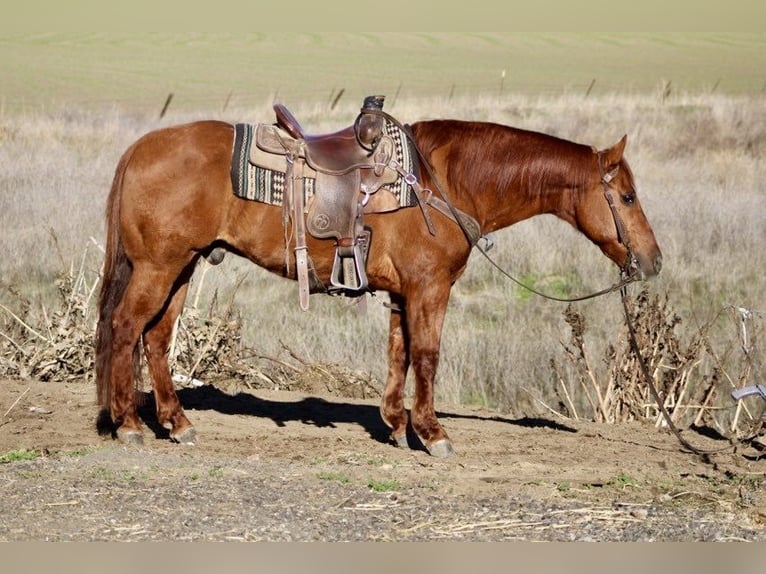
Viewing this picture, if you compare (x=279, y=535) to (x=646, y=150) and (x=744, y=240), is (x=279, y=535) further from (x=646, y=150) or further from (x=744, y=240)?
(x=646, y=150)

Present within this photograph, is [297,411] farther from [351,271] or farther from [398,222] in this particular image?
[398,222]

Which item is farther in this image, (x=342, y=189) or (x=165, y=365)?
(x=165, y=365)

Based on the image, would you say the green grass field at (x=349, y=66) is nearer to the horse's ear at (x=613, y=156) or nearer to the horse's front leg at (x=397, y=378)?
the horse's front leg at (x=397, y=378)

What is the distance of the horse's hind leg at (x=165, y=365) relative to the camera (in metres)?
8.55

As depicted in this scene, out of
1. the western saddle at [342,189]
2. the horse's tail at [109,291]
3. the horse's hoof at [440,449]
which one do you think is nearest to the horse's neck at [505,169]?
the western saddle at [342,189]

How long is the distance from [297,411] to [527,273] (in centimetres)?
594

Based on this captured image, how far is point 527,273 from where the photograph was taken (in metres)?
15.2

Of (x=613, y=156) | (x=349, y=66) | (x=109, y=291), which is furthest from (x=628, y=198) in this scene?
(x=349, y=66)

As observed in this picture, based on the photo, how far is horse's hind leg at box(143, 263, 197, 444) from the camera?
28.1 ft

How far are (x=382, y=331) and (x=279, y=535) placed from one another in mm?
6396

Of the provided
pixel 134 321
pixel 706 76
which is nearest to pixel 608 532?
pixel 134 321

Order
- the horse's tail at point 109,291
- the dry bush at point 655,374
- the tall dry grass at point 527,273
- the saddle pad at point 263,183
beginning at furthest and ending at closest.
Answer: the tall dry grass at point 527,273 < the dry bush at point 655,374 < the horse's tail at point 109,291 < the saddle pad at point 263,183

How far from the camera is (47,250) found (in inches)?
596

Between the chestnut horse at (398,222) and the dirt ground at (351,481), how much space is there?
0.60 meters
